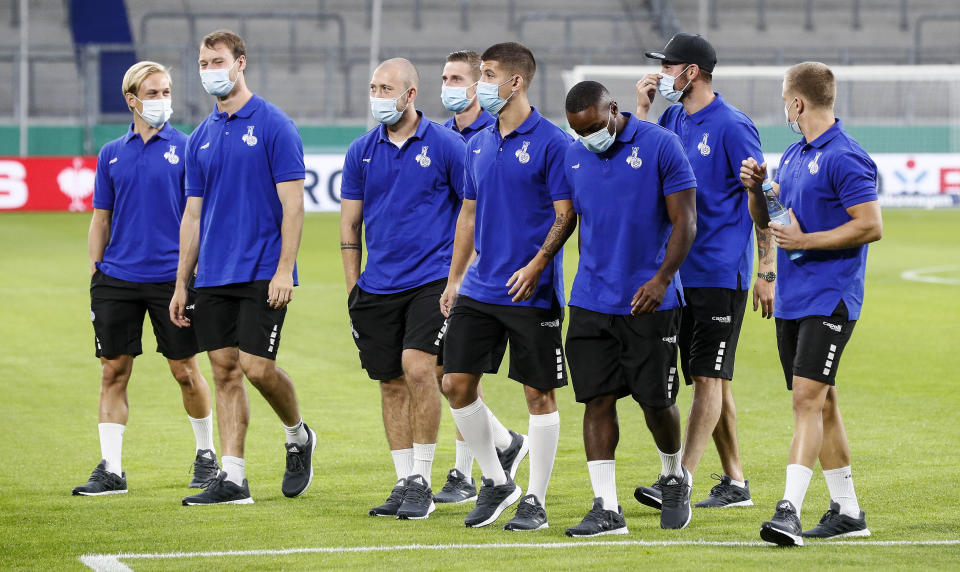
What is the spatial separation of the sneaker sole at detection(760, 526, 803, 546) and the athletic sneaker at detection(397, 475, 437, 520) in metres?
1.70

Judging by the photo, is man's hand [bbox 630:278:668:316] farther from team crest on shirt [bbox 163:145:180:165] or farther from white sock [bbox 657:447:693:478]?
team crest on shirt [bbox 163:145:180:165]

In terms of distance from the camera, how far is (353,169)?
23.8ft

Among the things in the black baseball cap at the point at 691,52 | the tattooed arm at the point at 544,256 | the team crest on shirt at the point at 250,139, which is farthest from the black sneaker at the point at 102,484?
the black baseball cap at the point at 691,52

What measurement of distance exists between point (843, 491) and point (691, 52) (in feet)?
7.83

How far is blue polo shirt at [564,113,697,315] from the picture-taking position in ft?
20.8

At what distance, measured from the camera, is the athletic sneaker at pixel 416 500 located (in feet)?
22.4

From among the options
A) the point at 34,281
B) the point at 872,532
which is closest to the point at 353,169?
the point at 872,532

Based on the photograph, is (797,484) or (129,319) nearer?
(797,484)

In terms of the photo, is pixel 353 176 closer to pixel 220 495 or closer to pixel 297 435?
pixel 297 435

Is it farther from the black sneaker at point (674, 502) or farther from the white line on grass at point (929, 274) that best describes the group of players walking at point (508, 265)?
the white line on grass at point (929, 274)

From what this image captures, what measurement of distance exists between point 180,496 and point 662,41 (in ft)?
103

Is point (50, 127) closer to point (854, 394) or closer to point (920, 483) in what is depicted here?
point (854, 394)

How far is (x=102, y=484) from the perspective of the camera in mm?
7586

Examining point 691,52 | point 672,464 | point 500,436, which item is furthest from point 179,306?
point 691,52
